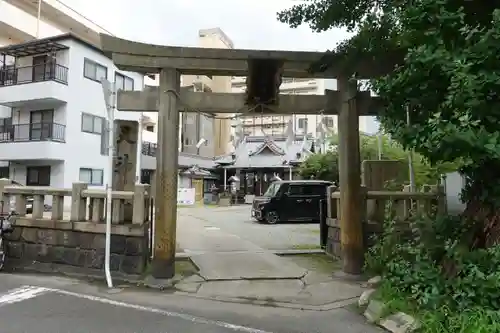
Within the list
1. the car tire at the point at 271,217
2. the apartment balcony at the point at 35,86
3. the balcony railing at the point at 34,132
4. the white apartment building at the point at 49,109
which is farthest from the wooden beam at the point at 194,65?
the balcony railing at the point at 34,132

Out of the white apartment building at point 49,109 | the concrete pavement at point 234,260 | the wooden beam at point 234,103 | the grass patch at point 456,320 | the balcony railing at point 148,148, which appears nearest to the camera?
the grass patch at point 456,320

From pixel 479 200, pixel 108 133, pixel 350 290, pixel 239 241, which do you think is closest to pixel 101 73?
pixel 239 241

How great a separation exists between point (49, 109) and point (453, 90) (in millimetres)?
24309

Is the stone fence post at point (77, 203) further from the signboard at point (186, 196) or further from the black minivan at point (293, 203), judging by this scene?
the signboard at point (186, 196)

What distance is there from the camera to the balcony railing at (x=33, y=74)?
23.3m

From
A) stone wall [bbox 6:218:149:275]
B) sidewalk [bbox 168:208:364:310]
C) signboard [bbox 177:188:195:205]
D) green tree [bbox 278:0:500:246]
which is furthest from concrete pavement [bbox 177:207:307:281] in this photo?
signboard [bbox 177:188:195:205]

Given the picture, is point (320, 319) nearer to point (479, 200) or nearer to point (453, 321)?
point (453, 321)

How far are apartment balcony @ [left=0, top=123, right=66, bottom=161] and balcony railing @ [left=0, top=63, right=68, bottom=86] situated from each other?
251cm

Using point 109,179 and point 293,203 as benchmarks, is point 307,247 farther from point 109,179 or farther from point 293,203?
point 293,203

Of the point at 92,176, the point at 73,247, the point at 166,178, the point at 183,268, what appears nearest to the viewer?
the point at 166,178

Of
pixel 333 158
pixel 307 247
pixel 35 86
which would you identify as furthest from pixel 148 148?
pixel 307 247

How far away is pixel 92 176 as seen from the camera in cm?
2611

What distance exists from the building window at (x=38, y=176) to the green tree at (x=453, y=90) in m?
22.8

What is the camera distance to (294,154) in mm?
38844
